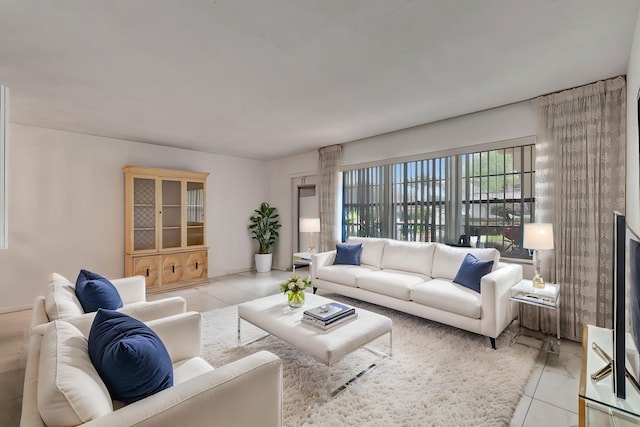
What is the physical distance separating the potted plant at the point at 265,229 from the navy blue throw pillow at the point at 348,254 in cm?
229

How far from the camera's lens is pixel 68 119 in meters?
3.76

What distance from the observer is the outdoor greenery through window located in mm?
3557

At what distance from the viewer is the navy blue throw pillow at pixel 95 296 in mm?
2076

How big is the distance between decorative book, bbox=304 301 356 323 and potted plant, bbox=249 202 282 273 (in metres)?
3.93

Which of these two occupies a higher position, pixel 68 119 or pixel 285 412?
pixel 68 119

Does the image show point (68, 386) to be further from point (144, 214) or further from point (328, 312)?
point (144, 214)

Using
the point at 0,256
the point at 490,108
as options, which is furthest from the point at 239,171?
the point at 490,108

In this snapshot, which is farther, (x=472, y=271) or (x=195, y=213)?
(x=195, y=213)

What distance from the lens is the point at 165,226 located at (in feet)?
16.5

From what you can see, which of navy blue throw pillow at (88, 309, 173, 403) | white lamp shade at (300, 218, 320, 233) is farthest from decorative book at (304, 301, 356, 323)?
white lamp shade at (300, 218, 320, 233)

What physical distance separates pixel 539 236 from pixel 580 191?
68 cm

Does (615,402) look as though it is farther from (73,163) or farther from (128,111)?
(73,163)

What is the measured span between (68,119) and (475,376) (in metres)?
5.25

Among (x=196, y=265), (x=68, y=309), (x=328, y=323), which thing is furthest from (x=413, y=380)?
(x=196, y=265)
